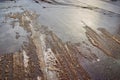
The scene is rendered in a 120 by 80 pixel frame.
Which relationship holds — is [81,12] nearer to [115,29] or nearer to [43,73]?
[115,29]

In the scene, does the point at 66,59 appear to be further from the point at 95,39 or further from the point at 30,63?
the point at 95,39

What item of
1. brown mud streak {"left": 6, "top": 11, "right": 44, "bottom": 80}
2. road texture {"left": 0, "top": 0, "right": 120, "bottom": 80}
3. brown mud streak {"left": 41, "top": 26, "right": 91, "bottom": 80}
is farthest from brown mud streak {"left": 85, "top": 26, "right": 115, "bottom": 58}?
brown mud streak {"left": 6, "top": 11, "right": 44, "bottom": 80}

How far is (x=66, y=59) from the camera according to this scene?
10.0 ft

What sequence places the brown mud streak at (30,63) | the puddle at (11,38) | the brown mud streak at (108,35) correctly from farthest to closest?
the brown mud streak at (108,35) → the puddle at (11,38) → the brown mud streak at (30,63)

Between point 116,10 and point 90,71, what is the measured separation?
360 centimetres

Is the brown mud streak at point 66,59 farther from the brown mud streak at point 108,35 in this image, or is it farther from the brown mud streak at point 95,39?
the brown mud streak at point 108,35

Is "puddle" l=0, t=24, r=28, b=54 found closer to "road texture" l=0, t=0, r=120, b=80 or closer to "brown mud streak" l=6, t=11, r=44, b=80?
"road texture" l=0, t=0, r=120, b=80

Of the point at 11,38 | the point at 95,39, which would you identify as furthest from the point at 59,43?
the point at 11,38

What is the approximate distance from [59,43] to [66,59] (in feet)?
2.03

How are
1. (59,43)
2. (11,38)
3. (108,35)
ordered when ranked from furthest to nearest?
1. (108,35)
2. (11,38)
3. (59,43)

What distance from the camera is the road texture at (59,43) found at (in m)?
2.75

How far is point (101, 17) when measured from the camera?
5168 millimetres

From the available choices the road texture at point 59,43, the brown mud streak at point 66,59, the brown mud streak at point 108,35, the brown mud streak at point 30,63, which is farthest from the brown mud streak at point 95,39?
the brown mud streak at point 30,63

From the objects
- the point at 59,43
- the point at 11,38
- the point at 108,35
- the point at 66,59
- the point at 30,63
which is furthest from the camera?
the point at 108,35
